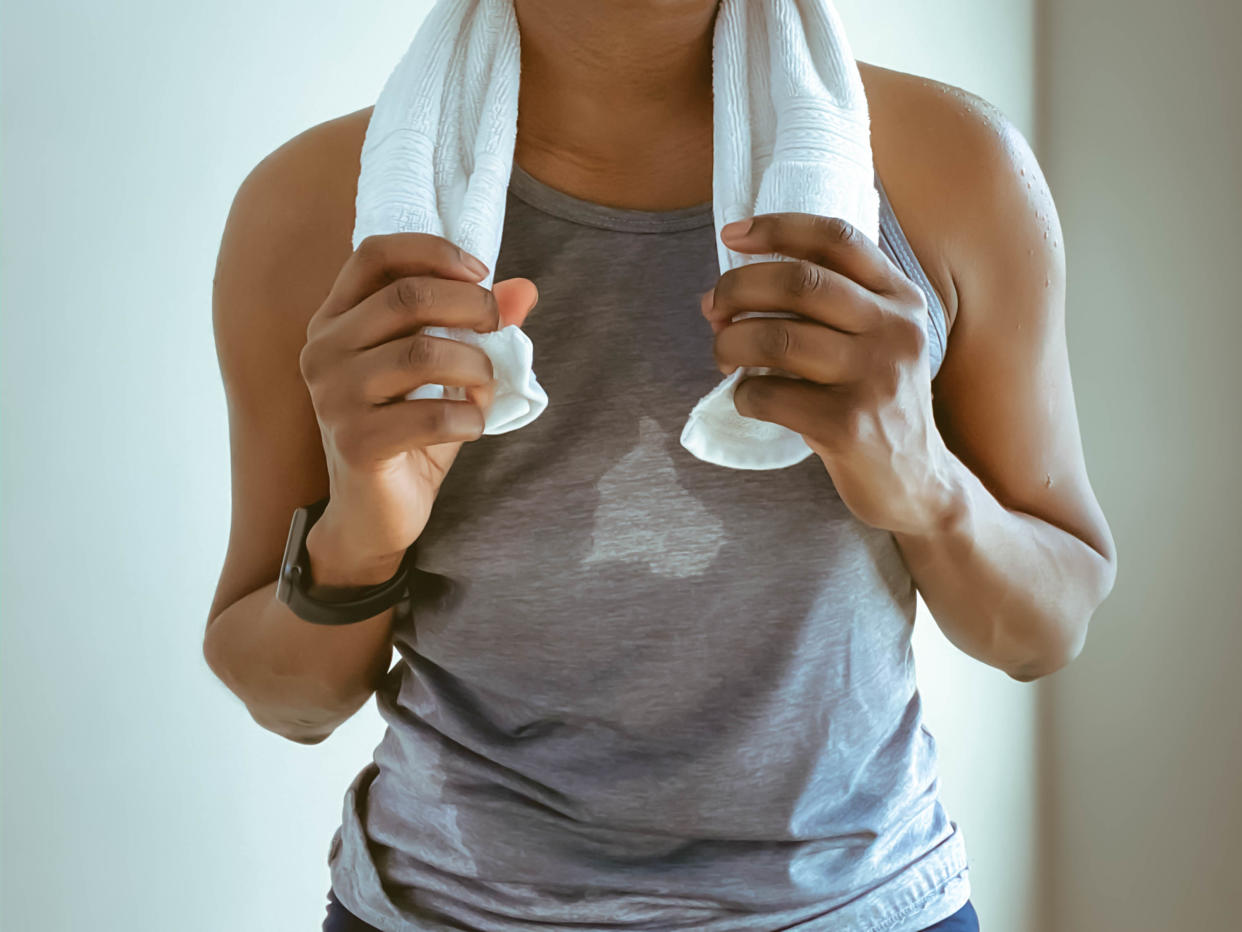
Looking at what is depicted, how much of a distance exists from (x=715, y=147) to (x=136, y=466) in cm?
60

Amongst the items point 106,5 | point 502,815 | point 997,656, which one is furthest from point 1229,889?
point 106,5

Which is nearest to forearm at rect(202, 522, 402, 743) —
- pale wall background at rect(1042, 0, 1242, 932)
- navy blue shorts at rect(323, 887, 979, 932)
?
navy blue shorts at rect(323, 887, 979, 932)

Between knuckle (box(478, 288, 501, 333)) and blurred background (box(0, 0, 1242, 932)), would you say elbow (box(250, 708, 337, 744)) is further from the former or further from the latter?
knuckle (box(478, 288, 501, 333))

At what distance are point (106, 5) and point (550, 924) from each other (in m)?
0.80

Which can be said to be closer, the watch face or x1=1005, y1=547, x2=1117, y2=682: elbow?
the watch face

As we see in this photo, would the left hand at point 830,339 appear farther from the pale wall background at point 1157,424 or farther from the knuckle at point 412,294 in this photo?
the pale wall background at point 1157,424

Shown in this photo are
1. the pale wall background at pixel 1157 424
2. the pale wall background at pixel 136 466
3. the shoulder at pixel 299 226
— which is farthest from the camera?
the pale wall background at pixel 1157 424

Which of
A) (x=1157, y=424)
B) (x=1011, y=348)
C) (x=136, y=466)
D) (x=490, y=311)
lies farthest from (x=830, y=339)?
(x=1157, y=424)

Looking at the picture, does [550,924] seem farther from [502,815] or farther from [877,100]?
[877,100]

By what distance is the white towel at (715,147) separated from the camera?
588 millimetres

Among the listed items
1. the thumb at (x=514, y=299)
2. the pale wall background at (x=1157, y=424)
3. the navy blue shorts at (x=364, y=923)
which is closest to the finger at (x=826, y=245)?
the thumb at (x=514, y=299)

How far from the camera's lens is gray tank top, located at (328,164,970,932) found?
0.68m

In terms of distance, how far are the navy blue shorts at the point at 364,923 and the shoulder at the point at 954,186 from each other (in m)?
0.40

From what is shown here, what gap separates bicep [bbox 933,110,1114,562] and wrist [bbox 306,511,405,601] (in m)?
0.38
